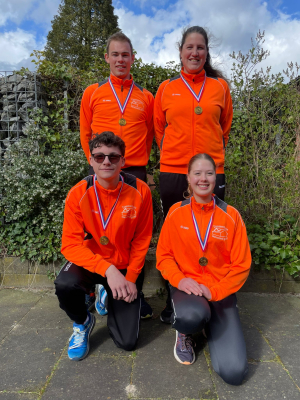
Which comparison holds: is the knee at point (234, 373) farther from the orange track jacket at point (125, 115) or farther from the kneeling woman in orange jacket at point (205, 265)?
the orange track jacket at point (125, 115)

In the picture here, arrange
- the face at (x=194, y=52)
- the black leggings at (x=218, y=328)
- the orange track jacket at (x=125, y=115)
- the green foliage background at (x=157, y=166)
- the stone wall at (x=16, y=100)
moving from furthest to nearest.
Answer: the stone wall at (x=16, y=100) → the green foliage background at (x=157, y=166) → the orange track jacket at (x=125, y=115) → the face at (x=194, y=52) → the black leggings at (x=218, y=328)

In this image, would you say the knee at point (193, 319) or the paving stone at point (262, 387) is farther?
the knee at point (193, 319)

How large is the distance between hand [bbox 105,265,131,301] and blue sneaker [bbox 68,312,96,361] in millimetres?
433

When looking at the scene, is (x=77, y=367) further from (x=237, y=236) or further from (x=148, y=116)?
(x=148, y=116)

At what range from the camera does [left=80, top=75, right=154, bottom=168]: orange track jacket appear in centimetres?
306

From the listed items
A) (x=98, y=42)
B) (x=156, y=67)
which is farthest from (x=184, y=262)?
(x=98, y=42)

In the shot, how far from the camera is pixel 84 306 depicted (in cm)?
271

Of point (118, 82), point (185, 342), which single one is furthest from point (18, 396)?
point (118, 82)

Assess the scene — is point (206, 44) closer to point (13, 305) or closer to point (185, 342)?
point (185, 342)

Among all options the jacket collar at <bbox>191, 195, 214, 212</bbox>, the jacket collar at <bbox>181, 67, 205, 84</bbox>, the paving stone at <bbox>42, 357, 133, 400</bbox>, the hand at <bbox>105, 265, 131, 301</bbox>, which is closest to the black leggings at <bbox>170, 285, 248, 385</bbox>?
the hand at <bbox>105, 265, 131, 301</bbox>

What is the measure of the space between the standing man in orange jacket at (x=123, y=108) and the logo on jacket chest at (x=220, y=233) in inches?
38.9

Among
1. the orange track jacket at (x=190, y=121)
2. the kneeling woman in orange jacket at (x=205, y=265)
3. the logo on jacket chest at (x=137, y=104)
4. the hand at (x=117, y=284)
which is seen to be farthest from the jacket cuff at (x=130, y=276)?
the logo on jacket chest at (x=137, y=104)

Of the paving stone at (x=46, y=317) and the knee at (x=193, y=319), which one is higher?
the knee at (x=193, y=319)

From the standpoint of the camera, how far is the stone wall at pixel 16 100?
457cm
